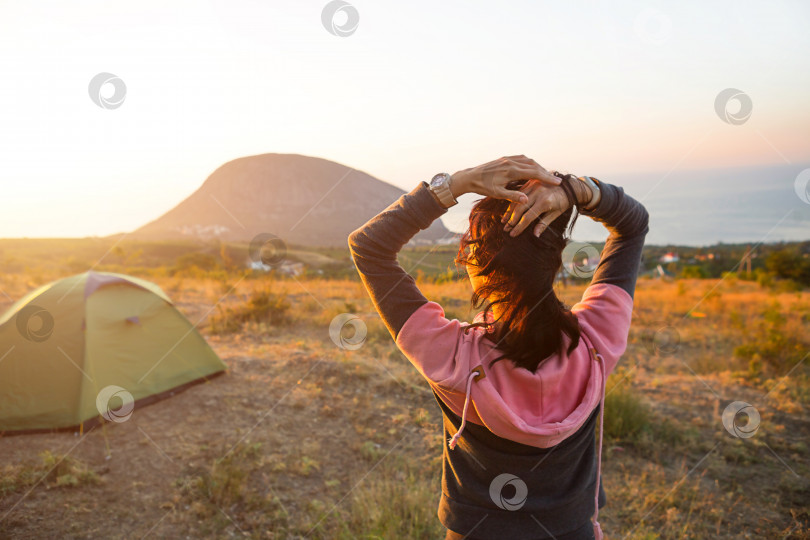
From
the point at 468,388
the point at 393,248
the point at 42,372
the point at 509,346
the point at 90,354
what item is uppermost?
the point at 393,248

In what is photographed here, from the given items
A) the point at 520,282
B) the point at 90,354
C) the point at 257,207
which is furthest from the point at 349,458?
the point at 257,207

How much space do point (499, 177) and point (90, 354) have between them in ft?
16.8

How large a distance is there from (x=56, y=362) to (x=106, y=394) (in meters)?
0.58

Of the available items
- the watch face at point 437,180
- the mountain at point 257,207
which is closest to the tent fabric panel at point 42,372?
the watch face at point 437,180

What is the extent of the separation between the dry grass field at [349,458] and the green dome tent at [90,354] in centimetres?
20

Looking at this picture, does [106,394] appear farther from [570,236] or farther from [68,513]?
[570,236]

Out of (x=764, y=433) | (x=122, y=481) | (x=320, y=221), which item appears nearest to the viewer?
(x=122, y=481)

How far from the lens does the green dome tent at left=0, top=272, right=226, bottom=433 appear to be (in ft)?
14.9

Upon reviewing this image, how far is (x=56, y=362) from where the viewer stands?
4.71 metres

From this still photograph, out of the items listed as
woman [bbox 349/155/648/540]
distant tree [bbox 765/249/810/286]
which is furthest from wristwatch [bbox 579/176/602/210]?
distant tree [bbox 765/249/810/286]

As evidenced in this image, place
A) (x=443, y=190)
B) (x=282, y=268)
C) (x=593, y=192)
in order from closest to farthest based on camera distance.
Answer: (x=443, y=190) < (x=593, y=192) < (x=282, y=268)

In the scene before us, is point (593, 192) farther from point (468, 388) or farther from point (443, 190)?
point (468, 388)

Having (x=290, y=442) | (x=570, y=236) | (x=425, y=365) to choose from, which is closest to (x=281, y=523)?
(x=290, y=442)

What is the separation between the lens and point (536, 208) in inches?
47.7
